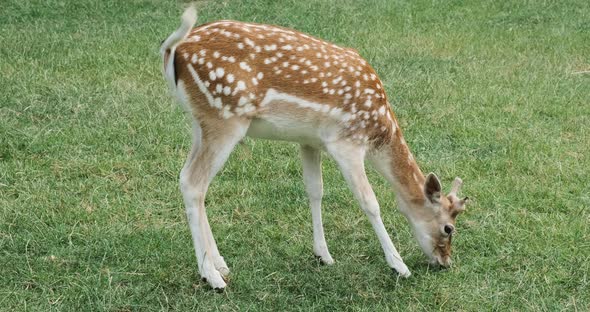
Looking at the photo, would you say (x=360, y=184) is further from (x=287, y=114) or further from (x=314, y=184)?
(x=287, y=114)

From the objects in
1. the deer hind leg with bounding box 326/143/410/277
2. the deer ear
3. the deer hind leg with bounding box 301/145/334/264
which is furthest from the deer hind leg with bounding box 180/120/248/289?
the deer ear

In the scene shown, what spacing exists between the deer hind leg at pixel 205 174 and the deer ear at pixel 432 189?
113cm

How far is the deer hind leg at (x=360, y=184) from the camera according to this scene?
17.1 feet

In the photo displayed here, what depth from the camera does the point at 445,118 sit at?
7941mm

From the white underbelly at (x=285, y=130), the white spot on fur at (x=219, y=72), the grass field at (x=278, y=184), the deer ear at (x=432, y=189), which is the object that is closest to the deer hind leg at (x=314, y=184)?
the grass field at (x=278, y=184)

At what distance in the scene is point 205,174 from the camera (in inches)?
198

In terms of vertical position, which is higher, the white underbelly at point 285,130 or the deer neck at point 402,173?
the white underbelly at point 285,130

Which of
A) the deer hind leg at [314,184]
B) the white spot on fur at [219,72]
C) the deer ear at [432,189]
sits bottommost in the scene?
the deer hind leg at [314,184]

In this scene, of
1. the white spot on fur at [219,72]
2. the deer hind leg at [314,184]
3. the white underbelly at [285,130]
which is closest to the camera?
the white spot on fur at [219,72]

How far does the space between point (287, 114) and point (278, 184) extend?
1.61 metres

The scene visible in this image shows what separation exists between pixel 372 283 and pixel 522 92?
13.2ft

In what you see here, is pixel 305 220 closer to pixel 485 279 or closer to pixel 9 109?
pixel 485 279

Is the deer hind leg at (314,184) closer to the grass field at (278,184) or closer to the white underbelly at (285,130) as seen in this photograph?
the grass field at (278,184)

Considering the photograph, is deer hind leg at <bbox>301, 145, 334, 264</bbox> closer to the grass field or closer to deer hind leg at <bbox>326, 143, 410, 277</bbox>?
the grass field
